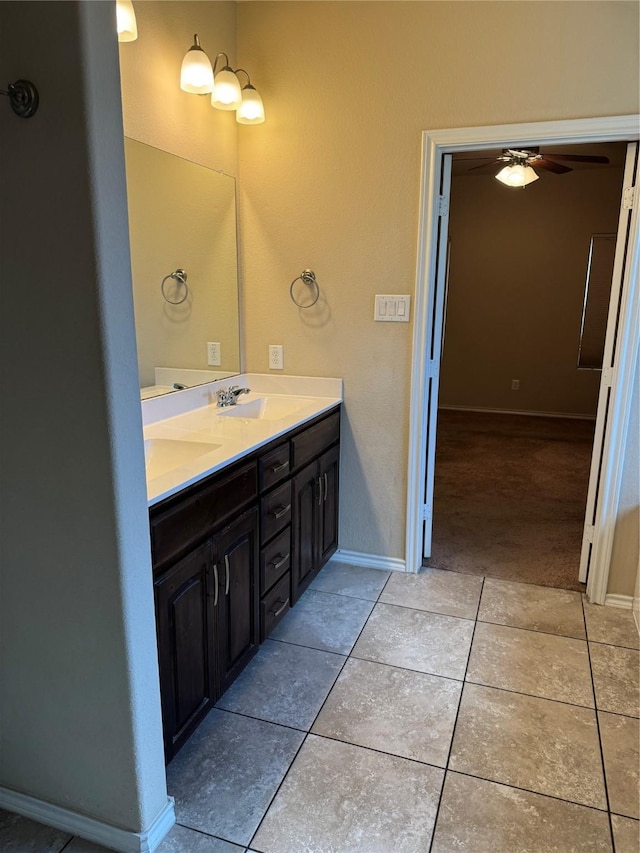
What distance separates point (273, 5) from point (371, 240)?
1.09 metres

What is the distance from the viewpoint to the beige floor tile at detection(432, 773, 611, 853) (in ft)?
4.74

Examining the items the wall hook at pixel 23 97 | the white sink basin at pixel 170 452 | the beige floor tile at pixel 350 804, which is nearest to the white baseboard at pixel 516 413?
the white sink basin at pixel 170 452

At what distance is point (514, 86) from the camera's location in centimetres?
229

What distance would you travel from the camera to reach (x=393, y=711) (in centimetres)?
192

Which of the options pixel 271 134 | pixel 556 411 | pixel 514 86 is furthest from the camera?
pixel 556 411

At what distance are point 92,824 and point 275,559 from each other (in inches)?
38.4

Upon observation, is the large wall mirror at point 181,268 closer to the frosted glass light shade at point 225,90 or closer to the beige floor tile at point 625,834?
the frosted glass light shade at point 225,90

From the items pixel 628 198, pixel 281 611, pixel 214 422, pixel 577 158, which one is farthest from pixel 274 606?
pixel 577 158

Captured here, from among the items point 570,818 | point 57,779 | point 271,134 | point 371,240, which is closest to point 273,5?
point 271,134

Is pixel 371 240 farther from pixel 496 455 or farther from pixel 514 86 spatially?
pixel 496 455

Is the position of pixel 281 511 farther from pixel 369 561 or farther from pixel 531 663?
pixel 531 663

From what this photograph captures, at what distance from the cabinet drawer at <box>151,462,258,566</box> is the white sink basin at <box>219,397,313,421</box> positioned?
69 cm

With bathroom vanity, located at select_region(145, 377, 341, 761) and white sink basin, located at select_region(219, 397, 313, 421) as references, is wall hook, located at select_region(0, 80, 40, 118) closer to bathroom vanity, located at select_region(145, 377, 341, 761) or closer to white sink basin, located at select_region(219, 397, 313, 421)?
bathroom vanity, located at select_region(145, 377, 341, 761)

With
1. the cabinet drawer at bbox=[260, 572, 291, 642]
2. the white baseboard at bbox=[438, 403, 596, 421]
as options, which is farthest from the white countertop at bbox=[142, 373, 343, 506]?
the white baseboard at bbox=[438, 403, 596, 421]
